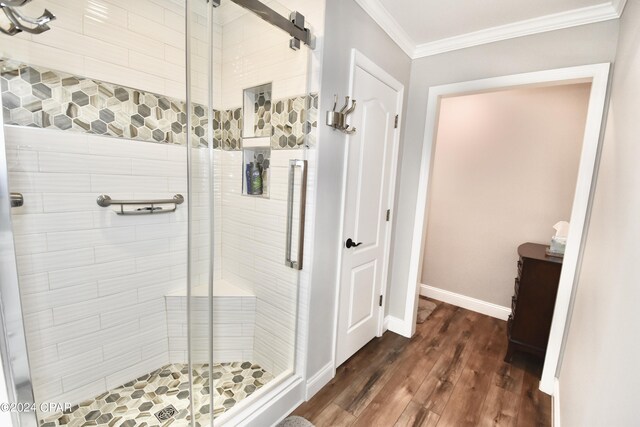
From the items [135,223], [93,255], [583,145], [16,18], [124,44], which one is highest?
[124,44]

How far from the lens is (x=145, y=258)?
1847mm

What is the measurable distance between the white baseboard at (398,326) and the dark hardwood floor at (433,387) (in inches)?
2.4

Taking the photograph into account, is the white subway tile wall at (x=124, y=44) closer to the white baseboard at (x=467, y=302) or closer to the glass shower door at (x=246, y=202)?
the glass shower door at (x=246, y=202)

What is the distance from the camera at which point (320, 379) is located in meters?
1.83

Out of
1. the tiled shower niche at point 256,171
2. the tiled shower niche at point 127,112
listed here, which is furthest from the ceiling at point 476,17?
the tiled shower niche at point 256,171

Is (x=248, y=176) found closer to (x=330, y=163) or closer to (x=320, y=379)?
(x=330, y=163)

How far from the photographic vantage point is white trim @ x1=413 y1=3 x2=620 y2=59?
1.65m

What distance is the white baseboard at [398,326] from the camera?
2513 mm

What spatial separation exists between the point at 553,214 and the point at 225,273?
2.96 meters

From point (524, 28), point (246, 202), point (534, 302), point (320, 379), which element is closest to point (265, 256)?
point (246, 202)

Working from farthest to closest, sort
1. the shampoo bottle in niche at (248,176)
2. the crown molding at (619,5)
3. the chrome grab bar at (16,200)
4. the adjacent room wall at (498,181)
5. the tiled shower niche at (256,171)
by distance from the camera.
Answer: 1. the adjacent room wall at (498,181)
2. the shampoo bottle in niche at (248,176)
3. the tiled shower niche at (256,171)
4. the crown molding at (619,5)
5. the chrome grab bar at (16,200)

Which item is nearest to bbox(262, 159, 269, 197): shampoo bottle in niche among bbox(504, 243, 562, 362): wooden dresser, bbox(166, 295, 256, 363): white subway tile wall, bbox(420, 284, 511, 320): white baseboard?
bbox(166, 295, 256, 363): white subway tile wall

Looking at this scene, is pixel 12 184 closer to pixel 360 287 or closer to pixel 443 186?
pixel 360 287

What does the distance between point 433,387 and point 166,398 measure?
1736 mm
